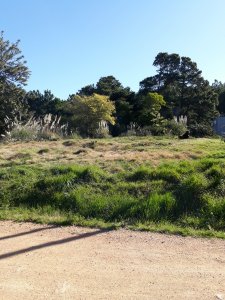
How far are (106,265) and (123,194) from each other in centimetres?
313

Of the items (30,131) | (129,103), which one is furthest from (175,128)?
(129,103)

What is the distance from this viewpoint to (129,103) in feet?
131

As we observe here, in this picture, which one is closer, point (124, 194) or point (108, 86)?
point (124, 194)

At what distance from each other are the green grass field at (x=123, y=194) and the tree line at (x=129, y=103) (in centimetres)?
1250

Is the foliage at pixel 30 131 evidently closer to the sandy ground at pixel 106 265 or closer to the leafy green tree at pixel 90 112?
the leafy green tree at pixel 90 112

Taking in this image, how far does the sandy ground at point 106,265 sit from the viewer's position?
4.22 meters

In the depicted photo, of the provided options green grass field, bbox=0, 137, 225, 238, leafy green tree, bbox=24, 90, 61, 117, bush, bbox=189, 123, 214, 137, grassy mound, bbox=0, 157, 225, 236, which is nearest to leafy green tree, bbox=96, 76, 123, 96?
leafy green tree, bbox=24, 90, 61, 117

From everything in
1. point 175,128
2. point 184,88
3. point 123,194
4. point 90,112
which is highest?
→ point 184,88

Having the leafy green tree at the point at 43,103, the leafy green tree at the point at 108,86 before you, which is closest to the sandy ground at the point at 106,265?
the leafy green tree at the point at 108,86

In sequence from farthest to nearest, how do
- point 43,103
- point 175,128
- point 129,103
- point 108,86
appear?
1. point 43,103
2. point 108,86
3. point 129,103
4. point 175,128

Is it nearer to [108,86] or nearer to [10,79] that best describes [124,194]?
[10,79]

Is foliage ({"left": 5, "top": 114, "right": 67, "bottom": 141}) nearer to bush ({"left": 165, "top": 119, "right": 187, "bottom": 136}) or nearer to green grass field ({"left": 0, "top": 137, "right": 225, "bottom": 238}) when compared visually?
bush ({"left": 165, "top": 119, "right": 187, "bottom": 136})

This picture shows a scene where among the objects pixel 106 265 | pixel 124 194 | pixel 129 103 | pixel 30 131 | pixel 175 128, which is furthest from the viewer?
pixel 129 103

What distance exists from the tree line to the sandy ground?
624 inches
